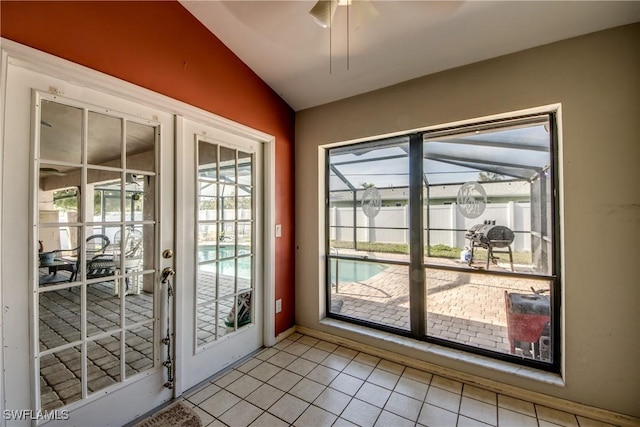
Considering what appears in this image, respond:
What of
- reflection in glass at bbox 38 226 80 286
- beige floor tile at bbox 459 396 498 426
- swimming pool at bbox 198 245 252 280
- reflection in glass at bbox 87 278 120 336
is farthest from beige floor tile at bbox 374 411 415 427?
reflection in glass at bbox 38 226 80 286

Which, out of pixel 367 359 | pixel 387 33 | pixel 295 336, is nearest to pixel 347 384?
pixel 367 359

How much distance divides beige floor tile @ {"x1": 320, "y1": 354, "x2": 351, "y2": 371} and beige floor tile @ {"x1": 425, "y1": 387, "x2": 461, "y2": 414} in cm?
70

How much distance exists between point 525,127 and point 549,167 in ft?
1.16

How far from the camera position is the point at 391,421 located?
1692 millimetres

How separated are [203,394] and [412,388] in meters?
1.58

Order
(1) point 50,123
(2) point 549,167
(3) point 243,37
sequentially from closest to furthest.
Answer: (1) point 50,123 → (2) point 549,167 → (3) point 243,37

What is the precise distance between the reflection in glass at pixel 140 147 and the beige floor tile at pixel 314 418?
195 centimetres

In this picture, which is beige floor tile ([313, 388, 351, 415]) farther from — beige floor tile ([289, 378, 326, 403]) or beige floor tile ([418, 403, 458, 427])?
beige floor tile ([418, 403, 458, 427])

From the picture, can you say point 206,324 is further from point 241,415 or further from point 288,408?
point 288,408

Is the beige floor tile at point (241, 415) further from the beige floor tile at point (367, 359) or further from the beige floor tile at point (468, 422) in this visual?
the beige floor tile at point (468, 422)

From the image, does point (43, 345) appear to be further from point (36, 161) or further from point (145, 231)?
point (36, 161)

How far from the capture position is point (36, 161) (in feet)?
4.34

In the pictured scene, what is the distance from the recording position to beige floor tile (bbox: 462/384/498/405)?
73.8 inches

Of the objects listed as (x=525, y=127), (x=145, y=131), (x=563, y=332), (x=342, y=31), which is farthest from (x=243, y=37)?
(x=563, y=332)
